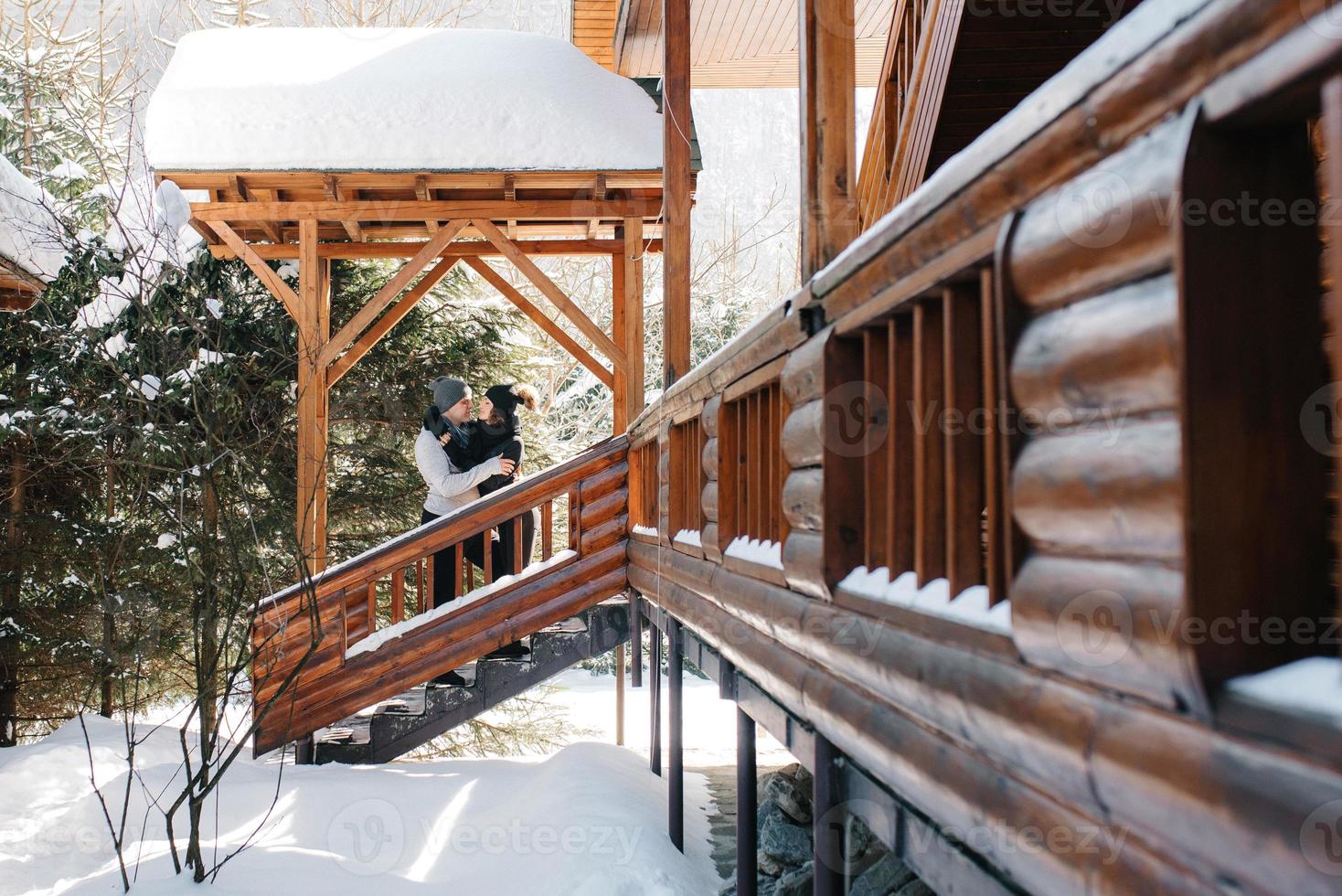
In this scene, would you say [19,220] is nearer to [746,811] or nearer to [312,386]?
[312,386]

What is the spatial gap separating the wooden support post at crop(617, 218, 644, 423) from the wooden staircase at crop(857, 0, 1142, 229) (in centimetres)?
292

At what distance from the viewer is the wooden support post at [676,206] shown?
17.9 feet

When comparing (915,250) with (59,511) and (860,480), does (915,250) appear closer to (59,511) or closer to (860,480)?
(860,480)

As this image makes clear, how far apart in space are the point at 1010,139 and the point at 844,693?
1269 millimetres

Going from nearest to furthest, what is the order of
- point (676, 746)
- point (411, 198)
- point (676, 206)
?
point (676, 746)
point (676, 206)
point (411, 198)

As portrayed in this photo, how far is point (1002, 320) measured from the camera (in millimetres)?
1311

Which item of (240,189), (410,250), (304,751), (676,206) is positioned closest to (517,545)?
(304,751)

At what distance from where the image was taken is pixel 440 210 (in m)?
8.05

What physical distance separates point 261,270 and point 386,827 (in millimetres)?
4475

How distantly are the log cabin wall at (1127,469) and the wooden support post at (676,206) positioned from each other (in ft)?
12.2

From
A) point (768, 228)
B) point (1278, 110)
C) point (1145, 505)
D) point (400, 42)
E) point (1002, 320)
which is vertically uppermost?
point (768, 228)

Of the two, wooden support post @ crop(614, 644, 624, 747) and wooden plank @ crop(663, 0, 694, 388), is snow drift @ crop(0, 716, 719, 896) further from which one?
wooden support post @ crop(614, 644, 624, 747)

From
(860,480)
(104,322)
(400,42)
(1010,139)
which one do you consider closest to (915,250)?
(1010,139)

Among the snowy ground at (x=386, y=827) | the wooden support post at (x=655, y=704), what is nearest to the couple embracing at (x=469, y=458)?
the wooden support post at (x=655, y=704)
